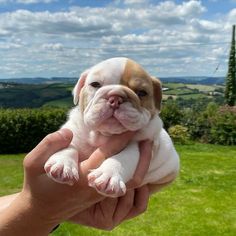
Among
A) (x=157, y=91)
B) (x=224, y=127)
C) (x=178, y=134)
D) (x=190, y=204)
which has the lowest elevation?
(x=178, y=134)

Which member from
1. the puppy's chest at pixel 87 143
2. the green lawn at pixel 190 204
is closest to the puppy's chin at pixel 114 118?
the puppy's chest at pixel 87 143

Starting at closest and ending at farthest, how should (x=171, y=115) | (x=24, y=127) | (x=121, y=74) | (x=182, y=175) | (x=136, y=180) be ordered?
(x=136, y=180), (x=121, y=74), (x=182, y=175), (x=24, y=127), (x=171, y=115)

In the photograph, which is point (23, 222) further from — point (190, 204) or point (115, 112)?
point (190, 204)

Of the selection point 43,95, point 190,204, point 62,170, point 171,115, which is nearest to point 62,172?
point 62,170

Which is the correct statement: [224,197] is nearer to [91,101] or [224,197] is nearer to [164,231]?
[164,231]

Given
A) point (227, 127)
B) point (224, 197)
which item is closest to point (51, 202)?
point (224, 197)

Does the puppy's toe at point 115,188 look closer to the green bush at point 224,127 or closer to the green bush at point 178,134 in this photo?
the green bush at point 178,134

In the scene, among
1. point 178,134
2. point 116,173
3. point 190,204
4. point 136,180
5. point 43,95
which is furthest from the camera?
point 43,95
